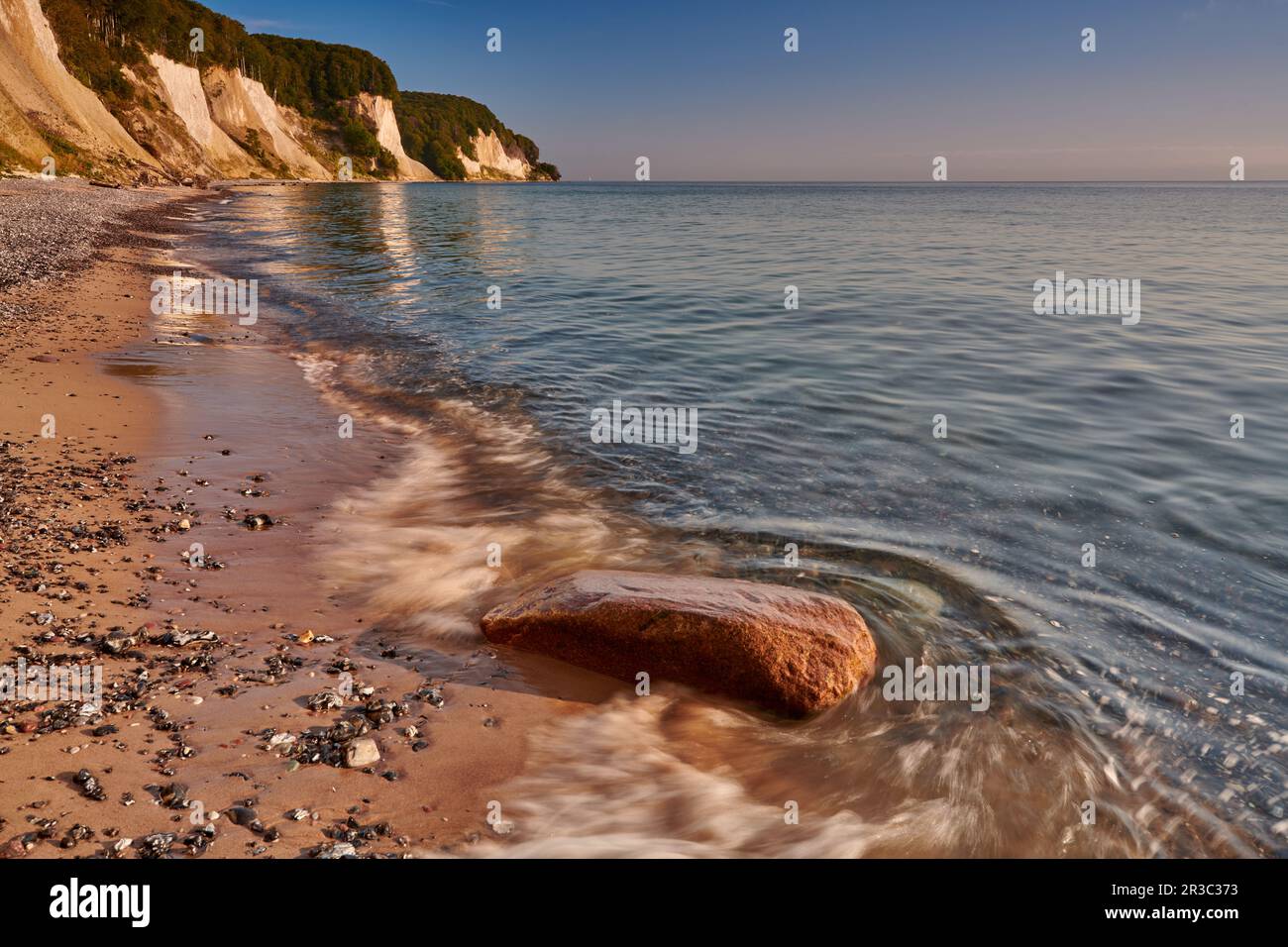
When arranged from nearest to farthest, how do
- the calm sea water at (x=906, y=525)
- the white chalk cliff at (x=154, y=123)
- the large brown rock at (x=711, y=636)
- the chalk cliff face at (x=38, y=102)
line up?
the calm sea water at (x=906, y=525) < the large brown rock at (x=711, y=636) < the chalk cliff face at (x=38, y=102) < the white chalk cliff at (x=154, y=123)

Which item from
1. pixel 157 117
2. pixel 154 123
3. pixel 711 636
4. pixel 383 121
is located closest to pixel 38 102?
pixel 154 123

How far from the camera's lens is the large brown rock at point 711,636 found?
5.08 metres

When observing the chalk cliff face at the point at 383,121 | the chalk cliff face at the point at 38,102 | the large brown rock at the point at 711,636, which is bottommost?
the large brown rock at the point at 711,636

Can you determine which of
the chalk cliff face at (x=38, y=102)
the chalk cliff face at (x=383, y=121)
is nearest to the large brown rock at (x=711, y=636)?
the chalk cliff face at (x=38, y=102)

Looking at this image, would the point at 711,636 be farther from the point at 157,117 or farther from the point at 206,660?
the point at 157,117

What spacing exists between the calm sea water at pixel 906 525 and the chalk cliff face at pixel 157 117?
4457 centimetres

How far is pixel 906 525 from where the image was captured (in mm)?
7668

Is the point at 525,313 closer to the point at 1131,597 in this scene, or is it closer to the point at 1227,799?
the point at 1131,597

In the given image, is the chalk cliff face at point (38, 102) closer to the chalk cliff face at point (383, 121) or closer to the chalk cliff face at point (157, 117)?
the chalk cliff face at point (157, 117)

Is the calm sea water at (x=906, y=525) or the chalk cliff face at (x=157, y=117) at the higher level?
the chalk cliff face at (x=157, y=117)

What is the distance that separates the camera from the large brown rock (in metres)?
5.08

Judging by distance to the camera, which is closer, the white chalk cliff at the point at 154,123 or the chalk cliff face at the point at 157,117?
the white chalk cliff at the point at 154,123

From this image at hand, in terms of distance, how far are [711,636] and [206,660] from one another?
335 centimetres
